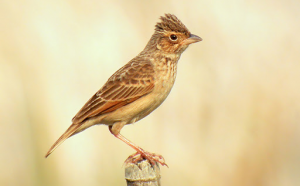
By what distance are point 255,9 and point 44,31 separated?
12.9 feet

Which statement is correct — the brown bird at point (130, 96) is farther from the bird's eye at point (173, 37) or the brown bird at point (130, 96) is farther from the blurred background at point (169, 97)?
the blurred background at point (169, 97)

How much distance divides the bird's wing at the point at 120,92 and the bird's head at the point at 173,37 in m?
0.47

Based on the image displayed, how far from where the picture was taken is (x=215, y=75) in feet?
34.6

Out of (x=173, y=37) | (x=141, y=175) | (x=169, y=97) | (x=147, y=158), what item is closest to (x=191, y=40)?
(x=173, y=37)

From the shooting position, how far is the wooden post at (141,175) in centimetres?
590

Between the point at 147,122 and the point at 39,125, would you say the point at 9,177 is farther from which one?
the point at 147,122

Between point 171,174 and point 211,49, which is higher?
point 211,49

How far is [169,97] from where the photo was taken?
10.7 metres

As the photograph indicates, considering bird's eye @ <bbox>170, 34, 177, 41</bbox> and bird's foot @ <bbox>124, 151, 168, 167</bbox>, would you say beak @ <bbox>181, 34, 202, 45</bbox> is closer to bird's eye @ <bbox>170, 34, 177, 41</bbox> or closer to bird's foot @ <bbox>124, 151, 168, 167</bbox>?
bird's eye @ <bbox>170, 34, 177, 41</bbox>

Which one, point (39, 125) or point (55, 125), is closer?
point (39, 125)

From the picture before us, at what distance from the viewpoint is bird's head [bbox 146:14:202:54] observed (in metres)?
7.89

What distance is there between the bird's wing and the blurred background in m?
1.88

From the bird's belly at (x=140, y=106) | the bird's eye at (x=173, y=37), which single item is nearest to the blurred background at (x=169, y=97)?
the bird's belly at (x=140, y=106)

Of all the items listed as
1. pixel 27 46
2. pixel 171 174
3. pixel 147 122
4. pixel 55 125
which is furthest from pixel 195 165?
pixel 27 46
